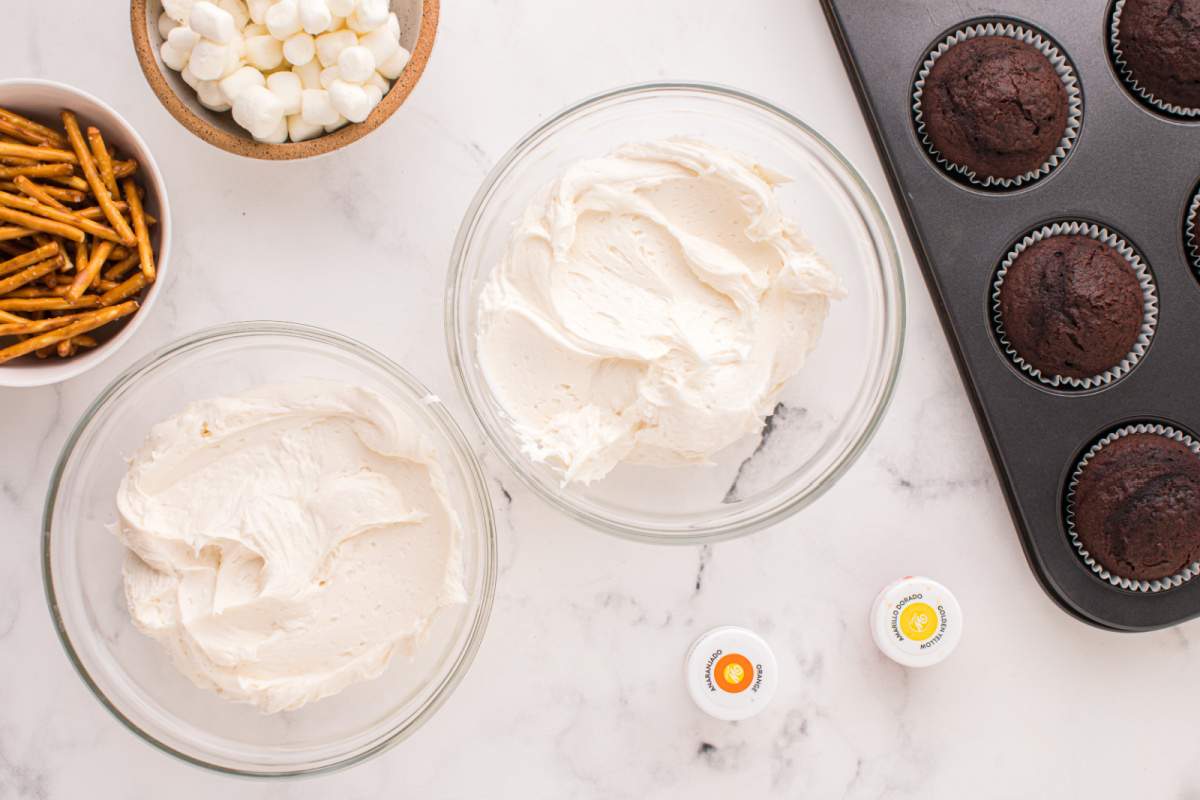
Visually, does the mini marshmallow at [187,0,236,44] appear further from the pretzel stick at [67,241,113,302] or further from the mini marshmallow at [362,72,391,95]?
the pretzel stick at [67,241,113,302]

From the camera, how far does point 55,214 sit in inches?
67.7

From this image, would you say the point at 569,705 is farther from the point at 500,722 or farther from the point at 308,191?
the point at 308,191

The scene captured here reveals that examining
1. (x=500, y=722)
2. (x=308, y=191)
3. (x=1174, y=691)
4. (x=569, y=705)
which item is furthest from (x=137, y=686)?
(x=1174, y=691)

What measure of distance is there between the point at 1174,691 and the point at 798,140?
5.09 feet

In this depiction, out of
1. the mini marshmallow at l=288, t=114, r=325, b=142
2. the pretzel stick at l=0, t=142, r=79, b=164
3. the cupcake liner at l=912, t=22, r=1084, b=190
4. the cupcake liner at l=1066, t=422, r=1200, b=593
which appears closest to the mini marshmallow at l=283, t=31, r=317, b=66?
the mini marshmallow at l=288, t=114, r=325, b=142

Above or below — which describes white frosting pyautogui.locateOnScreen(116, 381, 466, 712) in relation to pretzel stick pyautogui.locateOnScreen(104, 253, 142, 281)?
below

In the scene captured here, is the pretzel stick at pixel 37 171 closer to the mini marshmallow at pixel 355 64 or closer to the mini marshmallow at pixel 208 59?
the mini marshmallow at pixel 208 59

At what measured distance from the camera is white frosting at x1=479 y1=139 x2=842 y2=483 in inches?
69.8

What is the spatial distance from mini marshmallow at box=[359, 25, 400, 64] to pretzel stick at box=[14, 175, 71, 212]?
0.64 metres

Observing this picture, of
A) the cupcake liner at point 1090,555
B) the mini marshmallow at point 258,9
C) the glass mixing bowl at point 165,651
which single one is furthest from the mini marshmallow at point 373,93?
the cupcake liner at point 1090,555

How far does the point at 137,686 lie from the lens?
1.94 metres

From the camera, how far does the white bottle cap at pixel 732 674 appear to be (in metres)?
2.04

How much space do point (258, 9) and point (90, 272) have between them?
593 mm

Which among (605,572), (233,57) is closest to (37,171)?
(233,57)
